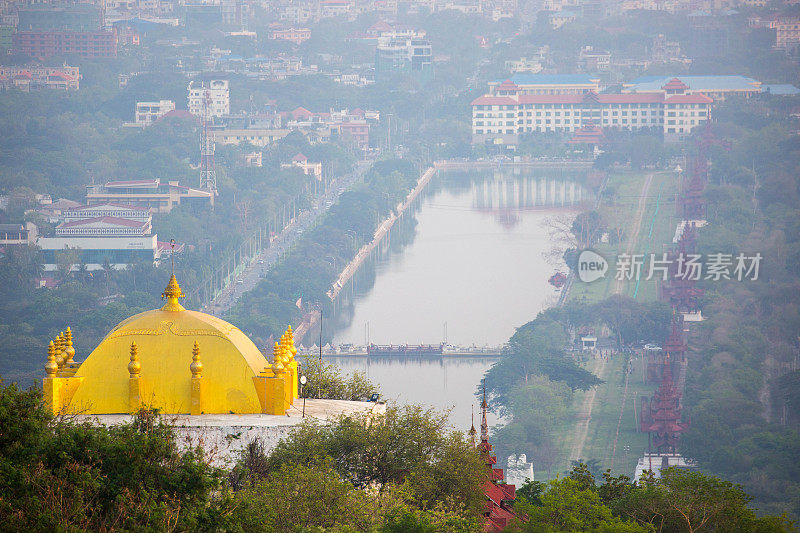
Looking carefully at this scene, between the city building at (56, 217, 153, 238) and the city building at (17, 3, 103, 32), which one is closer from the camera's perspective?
the city building at (56, 217, 153, 238)

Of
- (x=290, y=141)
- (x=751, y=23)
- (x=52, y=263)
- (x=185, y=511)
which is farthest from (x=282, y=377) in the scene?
(x=751, y=23)

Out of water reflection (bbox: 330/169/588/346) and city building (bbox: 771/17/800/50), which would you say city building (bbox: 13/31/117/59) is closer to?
water reflection (bbox: 330/169/588/346)

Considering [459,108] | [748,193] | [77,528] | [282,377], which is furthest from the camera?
[459,108]

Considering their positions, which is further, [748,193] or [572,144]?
[572,144]

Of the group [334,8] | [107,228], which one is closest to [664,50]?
[334,8]

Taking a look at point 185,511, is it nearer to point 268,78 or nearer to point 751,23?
point 268,78

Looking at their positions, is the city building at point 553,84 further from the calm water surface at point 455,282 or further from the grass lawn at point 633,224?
the grass lawn at point 633,224

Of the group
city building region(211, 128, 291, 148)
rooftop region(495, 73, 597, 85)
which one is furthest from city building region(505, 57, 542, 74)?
city building region(211, 128, 291, 148)
